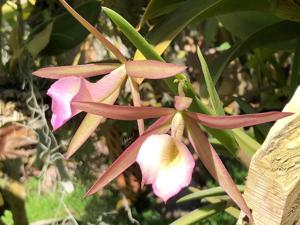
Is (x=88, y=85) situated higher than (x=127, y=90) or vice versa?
(x=88, y=85)

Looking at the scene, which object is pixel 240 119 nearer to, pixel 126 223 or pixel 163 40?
pixel 163 40

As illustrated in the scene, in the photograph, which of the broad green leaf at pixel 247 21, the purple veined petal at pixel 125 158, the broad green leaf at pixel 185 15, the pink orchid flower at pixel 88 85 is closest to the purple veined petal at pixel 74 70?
the pink orchid flower at pixel 88 85

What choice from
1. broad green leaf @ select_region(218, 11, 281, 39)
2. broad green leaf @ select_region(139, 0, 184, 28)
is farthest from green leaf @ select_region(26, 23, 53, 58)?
broad green leaf @ select_region(218, 11, 281, 39)

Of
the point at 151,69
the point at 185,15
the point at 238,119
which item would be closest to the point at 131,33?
the point at 151,69

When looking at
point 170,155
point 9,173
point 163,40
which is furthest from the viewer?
point 9,173

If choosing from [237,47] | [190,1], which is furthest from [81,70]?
[237,47]

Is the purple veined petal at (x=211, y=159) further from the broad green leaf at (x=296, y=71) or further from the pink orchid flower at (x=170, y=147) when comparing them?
A: the broad green leaf at (x=296, y=71)

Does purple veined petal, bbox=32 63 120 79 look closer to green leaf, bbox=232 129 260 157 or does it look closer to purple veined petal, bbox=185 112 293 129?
purple veined petal, bbox=185 112 293 129

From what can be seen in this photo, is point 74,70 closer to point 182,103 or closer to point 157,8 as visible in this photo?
point 182,103
